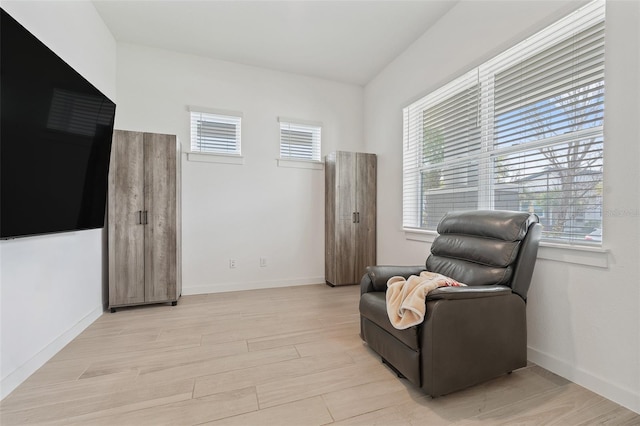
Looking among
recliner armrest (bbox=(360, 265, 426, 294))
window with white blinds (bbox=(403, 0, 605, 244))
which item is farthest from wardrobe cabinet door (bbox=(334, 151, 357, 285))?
recliner armrest (bbox=(360, 265, 426, 294))

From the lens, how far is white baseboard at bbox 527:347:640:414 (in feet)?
4.82

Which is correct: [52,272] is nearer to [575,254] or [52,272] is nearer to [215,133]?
[215,133]

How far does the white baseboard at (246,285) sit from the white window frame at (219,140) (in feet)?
5.39

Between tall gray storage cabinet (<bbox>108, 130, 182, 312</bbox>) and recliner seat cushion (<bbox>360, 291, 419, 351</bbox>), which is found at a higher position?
tall gray storage cabinet (<bbox>108, 130, 182, 312</bbox>)

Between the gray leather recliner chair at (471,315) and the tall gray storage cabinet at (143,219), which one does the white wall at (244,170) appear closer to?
the tall gray storage cabinet at (143,219)

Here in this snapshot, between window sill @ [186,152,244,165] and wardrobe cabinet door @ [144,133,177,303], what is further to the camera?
window sill @ [186,152,244,165]

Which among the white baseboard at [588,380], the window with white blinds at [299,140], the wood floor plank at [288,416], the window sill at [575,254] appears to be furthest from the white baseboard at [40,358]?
the window sill at [575,254]

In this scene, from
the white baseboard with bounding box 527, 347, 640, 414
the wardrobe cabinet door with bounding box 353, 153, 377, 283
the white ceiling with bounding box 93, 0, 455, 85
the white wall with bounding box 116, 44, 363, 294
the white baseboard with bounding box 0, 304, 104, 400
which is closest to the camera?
the white baseboard with bounding box 527, 347, 640, 414

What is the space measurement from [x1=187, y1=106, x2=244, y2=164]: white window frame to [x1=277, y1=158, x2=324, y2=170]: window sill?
559 millimetres

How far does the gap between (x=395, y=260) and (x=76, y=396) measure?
316 centimetres

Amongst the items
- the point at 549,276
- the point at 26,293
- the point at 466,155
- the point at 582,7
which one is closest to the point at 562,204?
the point at 549,276

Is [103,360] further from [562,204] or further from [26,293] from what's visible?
[562,204]

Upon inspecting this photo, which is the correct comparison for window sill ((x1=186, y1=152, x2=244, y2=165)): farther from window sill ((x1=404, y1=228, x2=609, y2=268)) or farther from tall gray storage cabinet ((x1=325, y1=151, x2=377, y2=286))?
window sill ((x1=404, y1=228, x2=609, y2=268))

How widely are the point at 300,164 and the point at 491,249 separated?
2769 millimetres
